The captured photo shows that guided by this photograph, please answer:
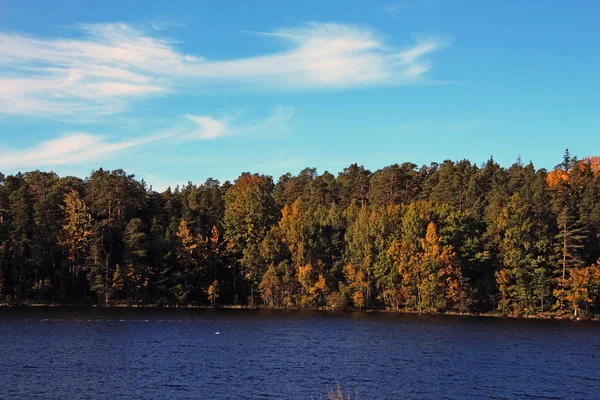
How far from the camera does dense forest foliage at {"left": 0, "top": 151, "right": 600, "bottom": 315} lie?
107 meters

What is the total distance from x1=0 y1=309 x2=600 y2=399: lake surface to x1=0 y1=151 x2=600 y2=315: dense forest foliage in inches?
552

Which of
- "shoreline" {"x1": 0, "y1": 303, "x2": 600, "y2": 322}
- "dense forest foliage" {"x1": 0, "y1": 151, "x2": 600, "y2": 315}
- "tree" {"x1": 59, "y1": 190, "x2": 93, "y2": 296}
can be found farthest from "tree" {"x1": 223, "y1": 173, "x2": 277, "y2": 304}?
"tree" {"x1": 59, "y1": 190, "x2": 93, "y2": 296}

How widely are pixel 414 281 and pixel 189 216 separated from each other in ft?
170

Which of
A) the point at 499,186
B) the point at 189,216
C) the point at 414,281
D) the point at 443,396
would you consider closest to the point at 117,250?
the point at 189,216

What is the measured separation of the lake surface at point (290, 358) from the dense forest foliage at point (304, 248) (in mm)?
14033

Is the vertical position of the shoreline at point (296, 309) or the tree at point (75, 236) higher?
the tree at point (75, 236)

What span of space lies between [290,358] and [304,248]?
61323 millimetres

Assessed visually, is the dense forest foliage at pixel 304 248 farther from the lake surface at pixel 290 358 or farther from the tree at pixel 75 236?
the lake surface at pixel 290 358

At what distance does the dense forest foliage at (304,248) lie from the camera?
107m

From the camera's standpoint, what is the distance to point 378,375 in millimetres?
51156

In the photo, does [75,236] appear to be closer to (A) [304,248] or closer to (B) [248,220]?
(B) [248,220]

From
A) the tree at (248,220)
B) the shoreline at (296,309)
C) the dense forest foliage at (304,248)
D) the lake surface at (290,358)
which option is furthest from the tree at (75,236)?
the tree at (248,220)

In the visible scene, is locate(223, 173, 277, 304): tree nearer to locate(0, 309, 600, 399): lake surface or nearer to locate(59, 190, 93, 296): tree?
locate(59, 190, 93, 296): tree

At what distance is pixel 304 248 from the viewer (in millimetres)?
120188
